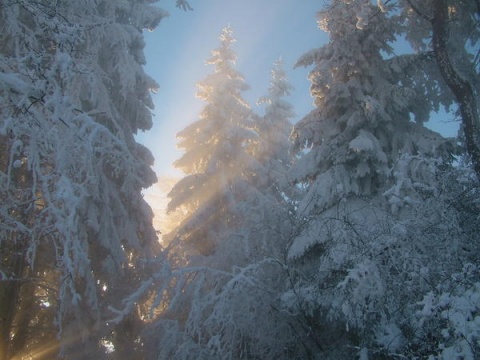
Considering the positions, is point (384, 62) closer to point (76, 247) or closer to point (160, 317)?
point (160, 317)

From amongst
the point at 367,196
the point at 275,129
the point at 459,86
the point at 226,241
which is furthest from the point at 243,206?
the point at 275,129

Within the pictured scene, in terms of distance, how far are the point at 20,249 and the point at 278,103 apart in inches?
704

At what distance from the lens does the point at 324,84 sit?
11188 mm

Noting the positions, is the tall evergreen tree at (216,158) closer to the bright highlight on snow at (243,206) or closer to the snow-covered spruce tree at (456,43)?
the bright highlight on snow at (243,206)

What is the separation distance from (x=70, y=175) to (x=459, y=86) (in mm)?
6235

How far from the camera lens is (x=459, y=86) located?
6512mm

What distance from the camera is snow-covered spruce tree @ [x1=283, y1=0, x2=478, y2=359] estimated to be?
4855 millimetres

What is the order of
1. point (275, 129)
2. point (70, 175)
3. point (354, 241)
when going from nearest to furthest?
point (70, 175)
point (354, 241)
point (275, 129)

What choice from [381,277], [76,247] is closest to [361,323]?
[381,277]

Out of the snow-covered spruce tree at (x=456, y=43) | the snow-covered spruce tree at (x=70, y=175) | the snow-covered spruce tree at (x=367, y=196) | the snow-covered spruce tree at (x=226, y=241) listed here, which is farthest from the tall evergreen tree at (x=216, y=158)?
the snow-covered spruce tree at (x=456, y=43)

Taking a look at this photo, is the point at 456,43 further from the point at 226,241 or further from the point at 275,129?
the point at 275,129

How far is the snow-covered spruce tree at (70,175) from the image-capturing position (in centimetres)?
396

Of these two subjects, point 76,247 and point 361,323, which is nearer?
point 76,247

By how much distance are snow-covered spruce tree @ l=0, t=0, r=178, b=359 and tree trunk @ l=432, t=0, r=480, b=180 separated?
17.0 ft
